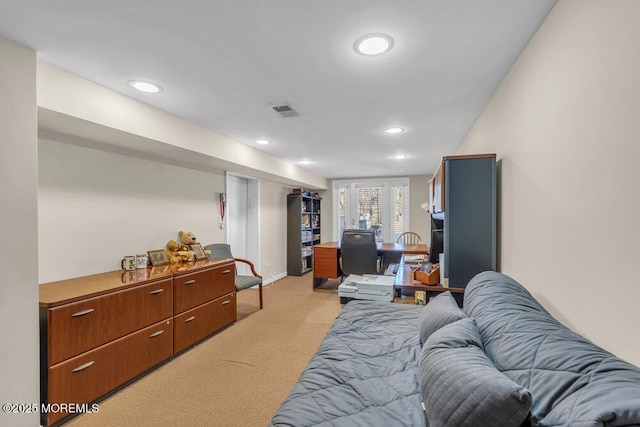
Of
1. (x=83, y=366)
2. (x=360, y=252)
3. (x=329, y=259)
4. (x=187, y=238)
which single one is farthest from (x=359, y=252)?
(x=83, y=366)

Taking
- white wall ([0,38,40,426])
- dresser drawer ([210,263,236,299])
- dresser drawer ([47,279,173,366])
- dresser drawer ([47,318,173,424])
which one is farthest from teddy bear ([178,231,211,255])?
white wall ([0,38,40,426])

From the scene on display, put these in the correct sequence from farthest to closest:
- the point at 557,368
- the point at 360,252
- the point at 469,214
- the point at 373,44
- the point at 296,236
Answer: the point at 296,236
the point at 360,252
the point at 469,214
the point at 373,44
the point at 557,368

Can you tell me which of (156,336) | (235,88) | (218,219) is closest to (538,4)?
(235,88)

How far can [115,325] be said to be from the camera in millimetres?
2174

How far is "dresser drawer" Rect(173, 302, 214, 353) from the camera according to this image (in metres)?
2.73

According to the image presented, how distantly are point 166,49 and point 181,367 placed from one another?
2495mm

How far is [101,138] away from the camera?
2525 millimetres

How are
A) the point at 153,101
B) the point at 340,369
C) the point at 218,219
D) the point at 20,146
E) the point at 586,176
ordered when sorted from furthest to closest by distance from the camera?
the point at 218,219, the point at 153,101, the point at 20,146, the point at 340,369, the point at 586,176

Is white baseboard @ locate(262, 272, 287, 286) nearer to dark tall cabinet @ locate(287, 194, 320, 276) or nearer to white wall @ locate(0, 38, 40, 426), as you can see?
dark tall cabinet @ locate(287, 194, 320, 276)

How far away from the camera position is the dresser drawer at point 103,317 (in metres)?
1.83

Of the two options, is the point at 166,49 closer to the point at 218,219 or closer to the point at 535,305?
the point at 535,305

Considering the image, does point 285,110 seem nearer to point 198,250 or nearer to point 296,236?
point 198,250

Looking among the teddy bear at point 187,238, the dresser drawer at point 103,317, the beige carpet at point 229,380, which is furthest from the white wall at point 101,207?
the beige carpet at point 229,380

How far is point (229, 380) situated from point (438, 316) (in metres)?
1.80
